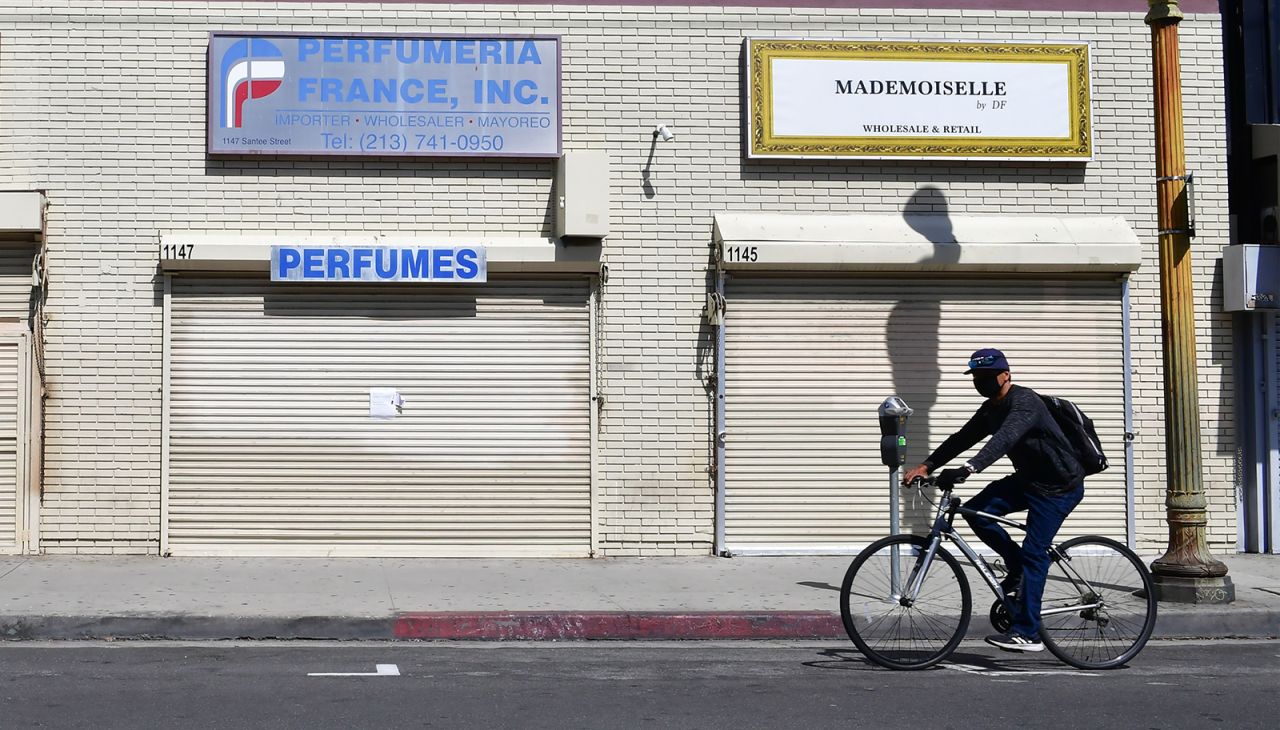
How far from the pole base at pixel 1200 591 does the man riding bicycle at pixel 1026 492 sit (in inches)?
94.4

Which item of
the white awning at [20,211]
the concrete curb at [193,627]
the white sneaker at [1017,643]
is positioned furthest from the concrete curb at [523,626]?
the white awning at [20,211]

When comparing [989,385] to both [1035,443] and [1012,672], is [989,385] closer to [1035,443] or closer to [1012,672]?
[1035,443]

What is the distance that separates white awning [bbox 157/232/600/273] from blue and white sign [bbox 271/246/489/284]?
0.09 m

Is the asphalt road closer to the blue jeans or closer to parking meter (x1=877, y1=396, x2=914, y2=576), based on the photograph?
the blue jeans

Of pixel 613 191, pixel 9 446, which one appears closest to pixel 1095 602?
pixel 613 191

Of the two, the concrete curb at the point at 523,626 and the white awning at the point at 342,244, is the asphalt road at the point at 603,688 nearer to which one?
the concrete curb at the point at 523,626

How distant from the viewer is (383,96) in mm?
12352

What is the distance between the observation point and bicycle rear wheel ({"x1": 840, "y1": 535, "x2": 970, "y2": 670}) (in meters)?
8.05

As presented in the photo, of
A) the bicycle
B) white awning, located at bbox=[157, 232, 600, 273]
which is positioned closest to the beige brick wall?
white awning, located at bbox=[157, 232, 600, 273]

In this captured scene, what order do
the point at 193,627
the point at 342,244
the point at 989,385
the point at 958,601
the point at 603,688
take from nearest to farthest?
the point at 603,688 → the point at 958,601 → the point at 989,385 → the point at 193,627 → the point at 342,244

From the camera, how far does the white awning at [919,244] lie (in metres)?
12.3

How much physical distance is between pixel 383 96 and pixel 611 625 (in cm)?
540

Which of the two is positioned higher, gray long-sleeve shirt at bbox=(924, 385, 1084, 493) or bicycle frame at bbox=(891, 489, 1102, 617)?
gray long-sleeve shirt at bbox=(924, 385, 1084, 493)

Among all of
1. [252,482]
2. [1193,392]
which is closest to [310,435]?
[252,482]
